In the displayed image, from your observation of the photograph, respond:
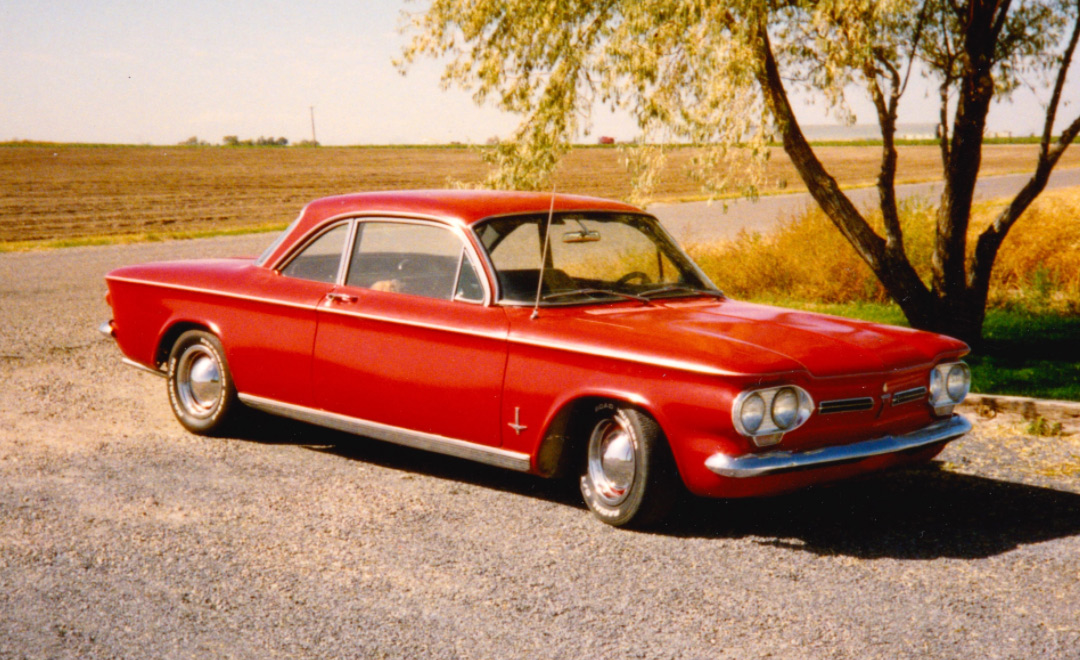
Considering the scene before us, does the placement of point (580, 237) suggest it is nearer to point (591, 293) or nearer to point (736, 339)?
point (591, 293)

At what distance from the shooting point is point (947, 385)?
4.99 metres

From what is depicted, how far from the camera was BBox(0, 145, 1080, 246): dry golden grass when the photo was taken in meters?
25.9

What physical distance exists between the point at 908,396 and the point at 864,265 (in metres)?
7.33

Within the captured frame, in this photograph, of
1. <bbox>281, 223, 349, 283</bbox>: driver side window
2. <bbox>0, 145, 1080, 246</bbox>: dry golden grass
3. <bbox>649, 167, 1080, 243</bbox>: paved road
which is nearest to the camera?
<bbox>281, 223, 349, 283</bbox>: driver side window

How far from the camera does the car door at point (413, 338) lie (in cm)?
503

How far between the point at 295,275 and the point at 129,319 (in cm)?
140

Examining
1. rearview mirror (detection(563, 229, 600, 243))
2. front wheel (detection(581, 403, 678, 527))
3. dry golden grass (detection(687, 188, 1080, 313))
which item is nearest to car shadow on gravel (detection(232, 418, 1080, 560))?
front wheel (detection(581, 403, 678, 527))

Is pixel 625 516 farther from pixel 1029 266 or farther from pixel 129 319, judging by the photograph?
pixel 1029 266

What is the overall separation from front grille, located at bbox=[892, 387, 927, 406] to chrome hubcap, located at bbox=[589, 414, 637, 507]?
114cm

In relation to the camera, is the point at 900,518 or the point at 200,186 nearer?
the point at 900,518

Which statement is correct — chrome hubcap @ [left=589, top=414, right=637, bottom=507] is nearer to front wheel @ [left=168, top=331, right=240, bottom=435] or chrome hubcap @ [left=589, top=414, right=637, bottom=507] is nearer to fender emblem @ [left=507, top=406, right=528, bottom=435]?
fender emblem @ [left=507, top=406, right=528, bottom=435]

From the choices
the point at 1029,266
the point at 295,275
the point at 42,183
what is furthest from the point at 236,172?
the point at 295,275

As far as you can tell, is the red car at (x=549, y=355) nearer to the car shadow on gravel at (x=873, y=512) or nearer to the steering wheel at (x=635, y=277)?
the steering wheel at (x=635, y=277)

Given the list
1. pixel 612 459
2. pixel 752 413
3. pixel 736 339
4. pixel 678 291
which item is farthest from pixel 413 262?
pixel 752 413
